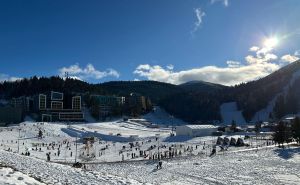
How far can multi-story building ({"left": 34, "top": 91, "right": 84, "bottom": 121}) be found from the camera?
125431 mm

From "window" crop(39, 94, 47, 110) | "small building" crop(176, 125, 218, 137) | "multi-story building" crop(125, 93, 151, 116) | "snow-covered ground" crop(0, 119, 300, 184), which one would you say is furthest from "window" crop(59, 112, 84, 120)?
"snow-covered ground" crop(0, 119, 300, 184)

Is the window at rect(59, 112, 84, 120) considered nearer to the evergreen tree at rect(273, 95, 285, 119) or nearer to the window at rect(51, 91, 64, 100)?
the window at rect(51, 91, 64, 100)

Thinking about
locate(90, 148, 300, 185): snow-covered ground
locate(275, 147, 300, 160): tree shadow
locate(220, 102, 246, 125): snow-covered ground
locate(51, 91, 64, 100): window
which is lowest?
locate(90, 148, 300, 185): snow-covered ground

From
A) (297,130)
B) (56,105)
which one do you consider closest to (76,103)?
(56,105)

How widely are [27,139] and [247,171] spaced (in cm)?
5252

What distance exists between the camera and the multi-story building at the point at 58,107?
125m

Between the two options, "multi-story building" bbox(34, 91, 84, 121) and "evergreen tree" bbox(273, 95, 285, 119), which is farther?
"evergreen tree" bbox(273, 95, 285, 119)

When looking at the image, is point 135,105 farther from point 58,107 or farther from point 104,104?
point 58,107

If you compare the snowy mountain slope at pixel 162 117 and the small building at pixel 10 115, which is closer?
the small building at pixel 10 115

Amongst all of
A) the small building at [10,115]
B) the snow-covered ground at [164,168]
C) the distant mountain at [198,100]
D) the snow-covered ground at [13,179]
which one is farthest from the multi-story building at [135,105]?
the snow-covered ground at [13,179]

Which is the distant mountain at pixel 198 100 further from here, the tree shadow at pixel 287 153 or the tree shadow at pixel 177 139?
the tree shadow at pixel 287 153

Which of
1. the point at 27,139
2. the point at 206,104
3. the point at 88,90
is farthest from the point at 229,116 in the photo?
the point at 27,139

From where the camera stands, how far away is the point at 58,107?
12950 cm

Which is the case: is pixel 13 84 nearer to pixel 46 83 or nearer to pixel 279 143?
pixel 46 83
